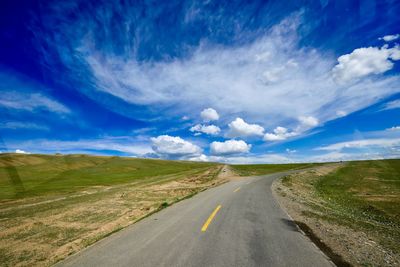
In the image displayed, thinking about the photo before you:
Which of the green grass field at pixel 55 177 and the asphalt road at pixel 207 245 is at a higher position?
the green grass field at pixel 55 177

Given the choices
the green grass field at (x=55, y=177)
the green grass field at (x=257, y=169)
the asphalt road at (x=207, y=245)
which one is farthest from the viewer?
the green grass field at (x=257, y=169)

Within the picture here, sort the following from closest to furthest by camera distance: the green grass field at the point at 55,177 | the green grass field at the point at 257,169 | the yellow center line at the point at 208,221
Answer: the yellow center line at the point at 208,221 → the green grass field at the point at 55,177 → the green grass field at the point at 257,169

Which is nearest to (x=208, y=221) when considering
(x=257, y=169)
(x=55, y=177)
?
(x=55, y=177)

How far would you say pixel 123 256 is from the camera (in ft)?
22.5

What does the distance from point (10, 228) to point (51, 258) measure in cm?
709

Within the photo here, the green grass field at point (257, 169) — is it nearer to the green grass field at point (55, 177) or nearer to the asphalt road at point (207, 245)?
the green grass field at point (55, 177)

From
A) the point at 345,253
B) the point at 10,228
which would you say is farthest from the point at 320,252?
the point at 10,228

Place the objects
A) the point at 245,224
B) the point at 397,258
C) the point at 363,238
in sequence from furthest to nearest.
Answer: the point at 245,224 → the point at 363,238 → the point at 397,258

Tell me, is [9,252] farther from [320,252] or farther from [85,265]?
[320,252]

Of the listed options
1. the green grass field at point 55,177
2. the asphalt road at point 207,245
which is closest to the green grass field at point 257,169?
the green grass field at point 55,177

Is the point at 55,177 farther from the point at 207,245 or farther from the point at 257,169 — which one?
the point at 207,245

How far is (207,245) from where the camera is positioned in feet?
24.1

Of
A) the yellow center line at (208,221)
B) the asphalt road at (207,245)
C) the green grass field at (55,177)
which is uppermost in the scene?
the green grass field at (55,177)

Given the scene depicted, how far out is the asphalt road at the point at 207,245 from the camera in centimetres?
622
